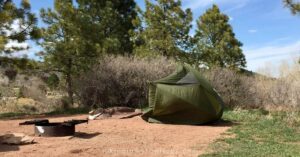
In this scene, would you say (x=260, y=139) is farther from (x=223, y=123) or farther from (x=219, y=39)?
(x=219, y=39)

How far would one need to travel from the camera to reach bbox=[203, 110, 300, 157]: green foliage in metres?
8.98

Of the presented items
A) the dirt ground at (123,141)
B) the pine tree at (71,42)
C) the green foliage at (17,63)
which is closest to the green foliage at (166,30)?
the pine tree at (71,42)

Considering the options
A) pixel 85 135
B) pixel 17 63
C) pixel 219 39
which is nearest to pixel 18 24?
pixel 17 63

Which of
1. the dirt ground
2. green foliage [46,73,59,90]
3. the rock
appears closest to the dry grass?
the dirt ground

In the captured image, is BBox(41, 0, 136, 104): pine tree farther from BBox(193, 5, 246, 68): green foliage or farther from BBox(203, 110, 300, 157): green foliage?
BBox(203, 110, 300, 157): green foliage

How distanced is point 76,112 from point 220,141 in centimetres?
1004

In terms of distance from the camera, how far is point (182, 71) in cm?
1455

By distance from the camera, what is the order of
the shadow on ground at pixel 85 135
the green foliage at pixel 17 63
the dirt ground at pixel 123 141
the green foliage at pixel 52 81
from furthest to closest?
the green foliage at pixel 52 81
the green foliage at pixel 17 63
the shadow on ground at pixel 85 135
the dirt ground at pixel 123 141

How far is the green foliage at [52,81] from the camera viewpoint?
2514 centimetres

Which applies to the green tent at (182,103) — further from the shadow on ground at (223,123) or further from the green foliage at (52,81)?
the green foliage at (52,81)

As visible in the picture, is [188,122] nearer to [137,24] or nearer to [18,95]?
[137,24]

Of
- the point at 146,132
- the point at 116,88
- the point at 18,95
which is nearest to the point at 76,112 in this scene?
the point at 116,88

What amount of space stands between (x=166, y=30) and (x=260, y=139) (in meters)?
16.7

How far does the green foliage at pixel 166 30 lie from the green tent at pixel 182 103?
12601mm
